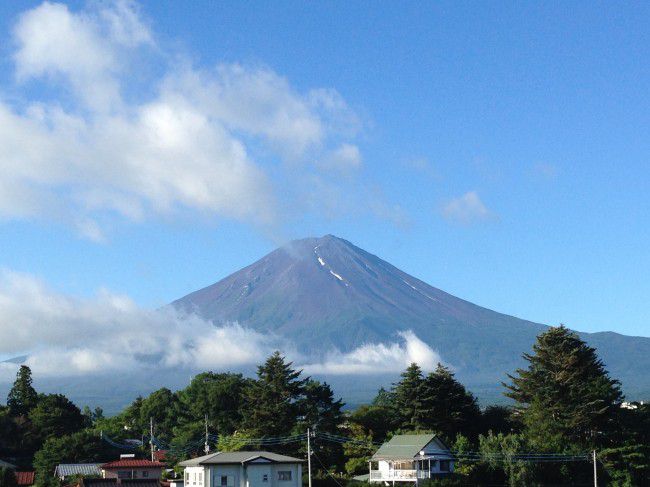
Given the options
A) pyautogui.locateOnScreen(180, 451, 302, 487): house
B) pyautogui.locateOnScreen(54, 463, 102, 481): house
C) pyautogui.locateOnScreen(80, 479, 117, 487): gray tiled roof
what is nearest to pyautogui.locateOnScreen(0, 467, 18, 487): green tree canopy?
pyautogui.locateOnScreen(54, 463, 102, 481): house

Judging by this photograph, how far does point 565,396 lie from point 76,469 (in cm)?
3908

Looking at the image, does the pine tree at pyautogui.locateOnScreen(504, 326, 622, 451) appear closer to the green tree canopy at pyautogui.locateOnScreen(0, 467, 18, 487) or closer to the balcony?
the balcony

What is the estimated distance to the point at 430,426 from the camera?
79.8m

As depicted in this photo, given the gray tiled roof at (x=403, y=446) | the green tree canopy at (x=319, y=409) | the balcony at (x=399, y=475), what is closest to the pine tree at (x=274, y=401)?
the green tree canopy at (x=319, y=409)

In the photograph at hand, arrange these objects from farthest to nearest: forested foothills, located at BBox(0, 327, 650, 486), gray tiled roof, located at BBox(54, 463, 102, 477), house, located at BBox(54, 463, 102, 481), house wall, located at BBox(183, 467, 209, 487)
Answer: gray tiled roof, located at BBox(54, 463, 102, 477), house, located at BBox(54, 463, 102, 481), forested foothills, located at BBox(0, 327, 650, 486), house wall, located at BBox(183, 467, 209, 487)

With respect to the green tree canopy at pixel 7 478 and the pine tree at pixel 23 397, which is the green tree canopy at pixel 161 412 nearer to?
the pine tree at pixel 23 397

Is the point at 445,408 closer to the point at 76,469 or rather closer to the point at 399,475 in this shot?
the point at 399,475

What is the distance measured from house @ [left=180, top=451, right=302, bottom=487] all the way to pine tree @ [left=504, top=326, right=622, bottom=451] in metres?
18.7

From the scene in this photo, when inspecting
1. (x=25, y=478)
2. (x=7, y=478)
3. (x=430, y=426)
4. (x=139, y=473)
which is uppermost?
(x=430, y=426)

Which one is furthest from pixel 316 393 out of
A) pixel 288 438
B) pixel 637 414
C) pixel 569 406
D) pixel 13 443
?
pixel 13 443

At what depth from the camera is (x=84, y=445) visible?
3410 inches

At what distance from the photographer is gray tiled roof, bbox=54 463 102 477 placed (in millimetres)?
77938

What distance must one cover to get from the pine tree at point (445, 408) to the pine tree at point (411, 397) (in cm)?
41

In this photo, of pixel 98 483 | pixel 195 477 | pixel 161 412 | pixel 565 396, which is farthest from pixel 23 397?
pixel 565 396
